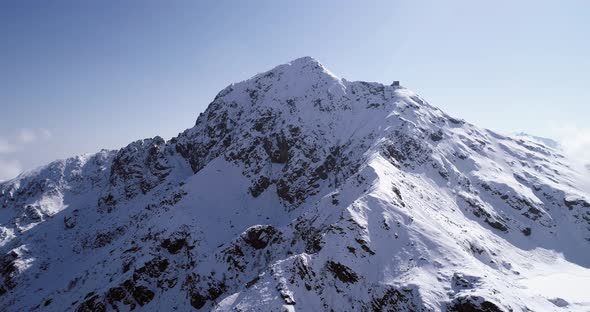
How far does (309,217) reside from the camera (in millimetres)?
71625

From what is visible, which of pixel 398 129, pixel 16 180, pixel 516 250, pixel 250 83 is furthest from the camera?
pixel 16 180

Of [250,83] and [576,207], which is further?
[250,83]

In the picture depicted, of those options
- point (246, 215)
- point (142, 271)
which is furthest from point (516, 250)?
point (142, 271)

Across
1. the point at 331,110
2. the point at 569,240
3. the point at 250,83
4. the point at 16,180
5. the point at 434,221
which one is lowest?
the point at 569,240

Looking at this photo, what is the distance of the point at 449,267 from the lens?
48938 millimetres

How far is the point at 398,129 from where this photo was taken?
3974 inches

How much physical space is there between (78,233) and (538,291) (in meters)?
138

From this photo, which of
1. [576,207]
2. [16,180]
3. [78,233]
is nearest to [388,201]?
[576,207]

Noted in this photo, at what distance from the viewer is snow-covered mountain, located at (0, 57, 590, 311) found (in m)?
51.9

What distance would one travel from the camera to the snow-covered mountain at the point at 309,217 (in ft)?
170

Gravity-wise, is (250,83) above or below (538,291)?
above

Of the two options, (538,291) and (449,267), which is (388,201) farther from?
(538,291)

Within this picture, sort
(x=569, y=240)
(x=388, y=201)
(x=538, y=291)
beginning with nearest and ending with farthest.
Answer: (x=538, y=291) → (x=388, y=201) → (x=569, y=240)

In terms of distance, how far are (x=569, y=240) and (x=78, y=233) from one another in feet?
498
